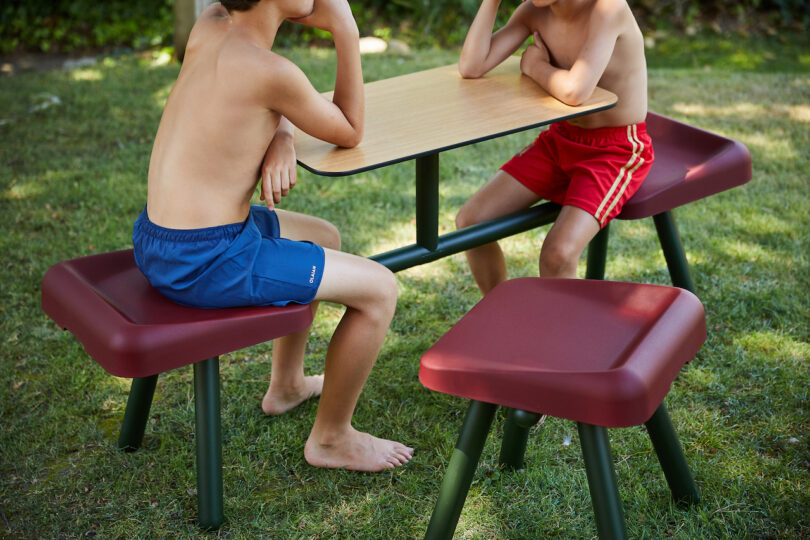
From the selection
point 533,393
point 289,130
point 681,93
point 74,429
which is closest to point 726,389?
point 533,393

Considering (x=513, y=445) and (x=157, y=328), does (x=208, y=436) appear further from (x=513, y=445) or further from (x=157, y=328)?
(x=513, y=445)

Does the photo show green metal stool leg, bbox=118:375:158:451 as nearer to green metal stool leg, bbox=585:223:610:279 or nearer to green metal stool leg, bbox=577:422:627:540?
green metal stool leg, bbox=577:422:627:540

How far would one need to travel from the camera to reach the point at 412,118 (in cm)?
230

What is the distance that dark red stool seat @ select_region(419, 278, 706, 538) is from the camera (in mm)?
1568

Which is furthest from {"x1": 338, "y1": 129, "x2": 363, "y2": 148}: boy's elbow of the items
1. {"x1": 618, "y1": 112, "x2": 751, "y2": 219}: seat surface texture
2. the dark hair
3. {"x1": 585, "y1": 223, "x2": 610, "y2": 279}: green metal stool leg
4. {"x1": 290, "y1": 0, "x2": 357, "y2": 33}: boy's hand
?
{"x1": 585, "y1": 223, "x2": 610, "y2": 279}: green metal stool leg

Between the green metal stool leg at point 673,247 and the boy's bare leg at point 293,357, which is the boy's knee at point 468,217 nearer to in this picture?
the boy's bare leg at point 293,357

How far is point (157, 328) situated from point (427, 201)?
3.14ft

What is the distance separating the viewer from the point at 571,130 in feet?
8.96

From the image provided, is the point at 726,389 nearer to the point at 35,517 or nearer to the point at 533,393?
the point at 533,393

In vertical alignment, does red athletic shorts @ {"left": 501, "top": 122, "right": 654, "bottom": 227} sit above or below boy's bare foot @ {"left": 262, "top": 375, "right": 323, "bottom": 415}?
above

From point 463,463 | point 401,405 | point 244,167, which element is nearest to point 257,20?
point 244,167

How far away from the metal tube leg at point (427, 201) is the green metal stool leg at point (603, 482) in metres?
0.95

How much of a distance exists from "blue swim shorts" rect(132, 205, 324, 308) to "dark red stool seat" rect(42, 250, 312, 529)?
0.10 ft

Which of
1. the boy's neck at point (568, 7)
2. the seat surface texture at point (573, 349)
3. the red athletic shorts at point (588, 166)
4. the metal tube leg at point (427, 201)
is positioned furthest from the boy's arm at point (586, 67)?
the seat surface texture at point (573, 349)
